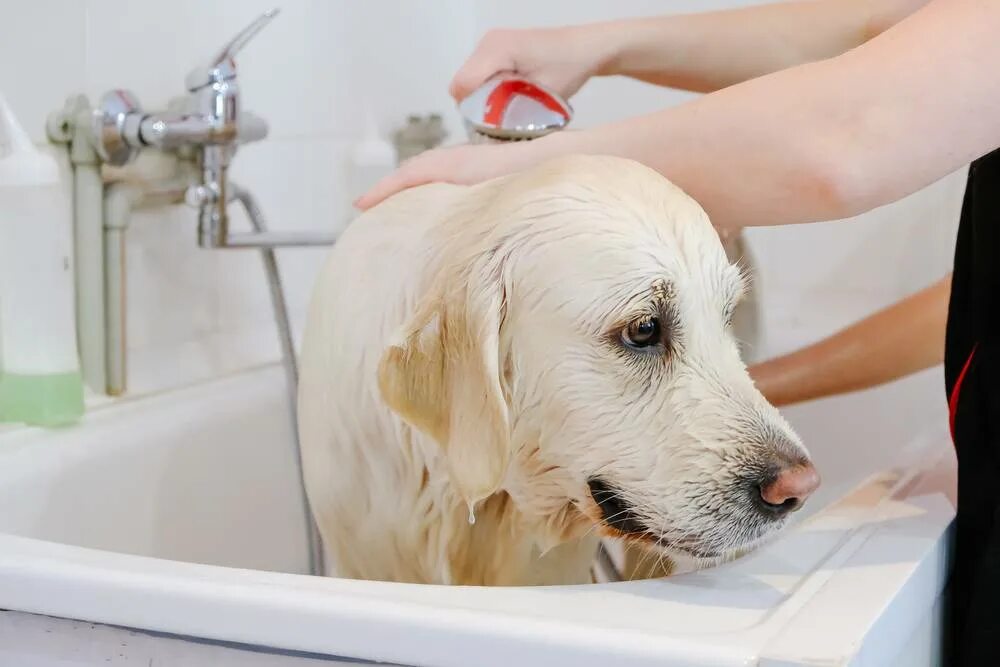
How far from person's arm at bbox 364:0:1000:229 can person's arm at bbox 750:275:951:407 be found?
622 millimetres

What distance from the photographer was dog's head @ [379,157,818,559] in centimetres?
85

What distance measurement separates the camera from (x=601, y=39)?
1403 millimetres

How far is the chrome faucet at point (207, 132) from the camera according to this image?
1354mm

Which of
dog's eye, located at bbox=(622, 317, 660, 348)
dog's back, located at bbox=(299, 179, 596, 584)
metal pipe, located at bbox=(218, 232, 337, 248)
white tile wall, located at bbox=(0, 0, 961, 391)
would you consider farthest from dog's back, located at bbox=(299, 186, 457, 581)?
white tile wall, located at bbox=(0, 0, 961, 391)

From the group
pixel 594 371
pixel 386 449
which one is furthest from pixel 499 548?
pixel 594 371

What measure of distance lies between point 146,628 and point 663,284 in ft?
1.50

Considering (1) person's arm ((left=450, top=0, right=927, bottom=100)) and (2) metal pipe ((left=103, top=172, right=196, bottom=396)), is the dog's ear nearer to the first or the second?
(1) person's arm ((left=450, top=0, right=927, bottom=100))

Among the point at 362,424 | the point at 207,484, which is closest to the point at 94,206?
the point at 207,484

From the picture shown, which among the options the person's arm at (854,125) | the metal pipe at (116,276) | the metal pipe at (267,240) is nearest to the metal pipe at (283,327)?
the metal pipe at (267,240)

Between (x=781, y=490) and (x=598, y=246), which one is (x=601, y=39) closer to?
(x=598, y=246)

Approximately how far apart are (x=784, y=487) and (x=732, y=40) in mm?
810

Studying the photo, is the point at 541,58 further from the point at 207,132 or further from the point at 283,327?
the point at 283,327

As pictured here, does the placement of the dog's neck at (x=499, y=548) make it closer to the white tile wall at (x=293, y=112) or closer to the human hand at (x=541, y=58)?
the human hand at (x=541, y=58)

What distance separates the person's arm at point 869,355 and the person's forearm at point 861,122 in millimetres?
628
